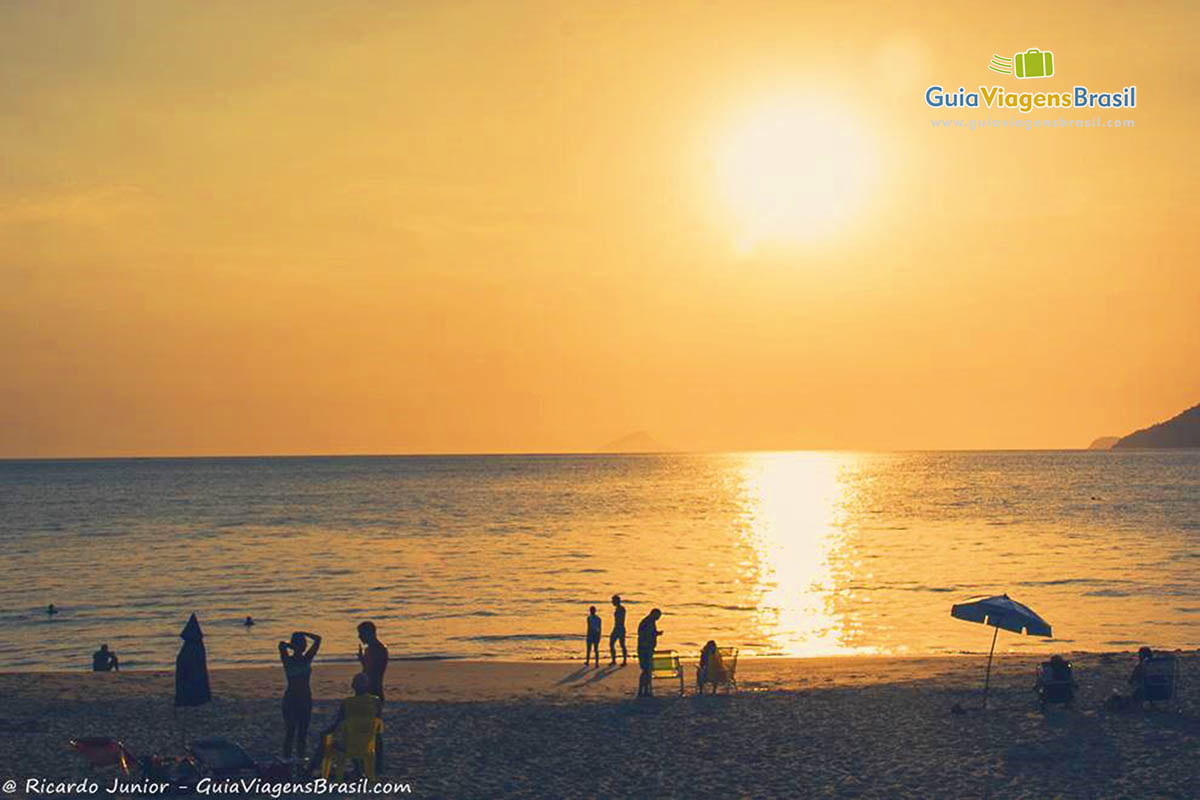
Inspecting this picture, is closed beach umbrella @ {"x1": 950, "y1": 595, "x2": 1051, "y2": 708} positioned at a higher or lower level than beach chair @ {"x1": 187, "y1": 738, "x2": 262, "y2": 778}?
higher

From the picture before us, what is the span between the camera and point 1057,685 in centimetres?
1955

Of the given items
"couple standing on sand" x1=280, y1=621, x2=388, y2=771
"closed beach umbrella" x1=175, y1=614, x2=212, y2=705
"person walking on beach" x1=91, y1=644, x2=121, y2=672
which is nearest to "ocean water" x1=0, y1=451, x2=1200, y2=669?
"person walking on beach" x1=91, y1=644, x2=121, y2=672

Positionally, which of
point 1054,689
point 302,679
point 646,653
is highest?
point 302,679

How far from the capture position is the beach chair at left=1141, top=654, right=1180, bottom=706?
A: 63.3 ft

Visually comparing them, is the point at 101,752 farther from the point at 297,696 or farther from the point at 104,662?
the point at 104,662

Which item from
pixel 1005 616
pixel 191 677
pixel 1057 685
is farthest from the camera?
→ pixel 191 677

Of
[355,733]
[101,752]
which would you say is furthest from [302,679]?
[101,752]

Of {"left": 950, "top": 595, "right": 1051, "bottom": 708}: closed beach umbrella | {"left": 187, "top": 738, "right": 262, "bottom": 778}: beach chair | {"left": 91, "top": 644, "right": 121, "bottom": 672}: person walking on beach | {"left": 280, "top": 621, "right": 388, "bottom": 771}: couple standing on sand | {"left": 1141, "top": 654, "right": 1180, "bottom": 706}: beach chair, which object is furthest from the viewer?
{"left": 91, "top": 644, "right": 121, "bottom": 672}: person walking on beach

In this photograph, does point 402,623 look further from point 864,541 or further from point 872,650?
point 864,541

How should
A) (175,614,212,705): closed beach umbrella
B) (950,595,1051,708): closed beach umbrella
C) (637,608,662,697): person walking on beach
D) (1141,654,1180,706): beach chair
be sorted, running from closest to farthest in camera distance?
(950,595,1051,708): closed beach umbrella, (1141,654,1180,706): beach chair, (175,614,212,705): closed beach umbrella, (637,608,662,697): person walking on beach

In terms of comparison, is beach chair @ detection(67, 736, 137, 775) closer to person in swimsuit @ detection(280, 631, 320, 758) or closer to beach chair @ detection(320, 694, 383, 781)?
person in swimsuit @ detection(280, 631, 320, 758)

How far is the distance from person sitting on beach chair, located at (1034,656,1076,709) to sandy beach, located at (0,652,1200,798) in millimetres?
252

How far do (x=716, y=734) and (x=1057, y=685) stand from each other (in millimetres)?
6121

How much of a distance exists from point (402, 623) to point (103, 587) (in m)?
20.4
